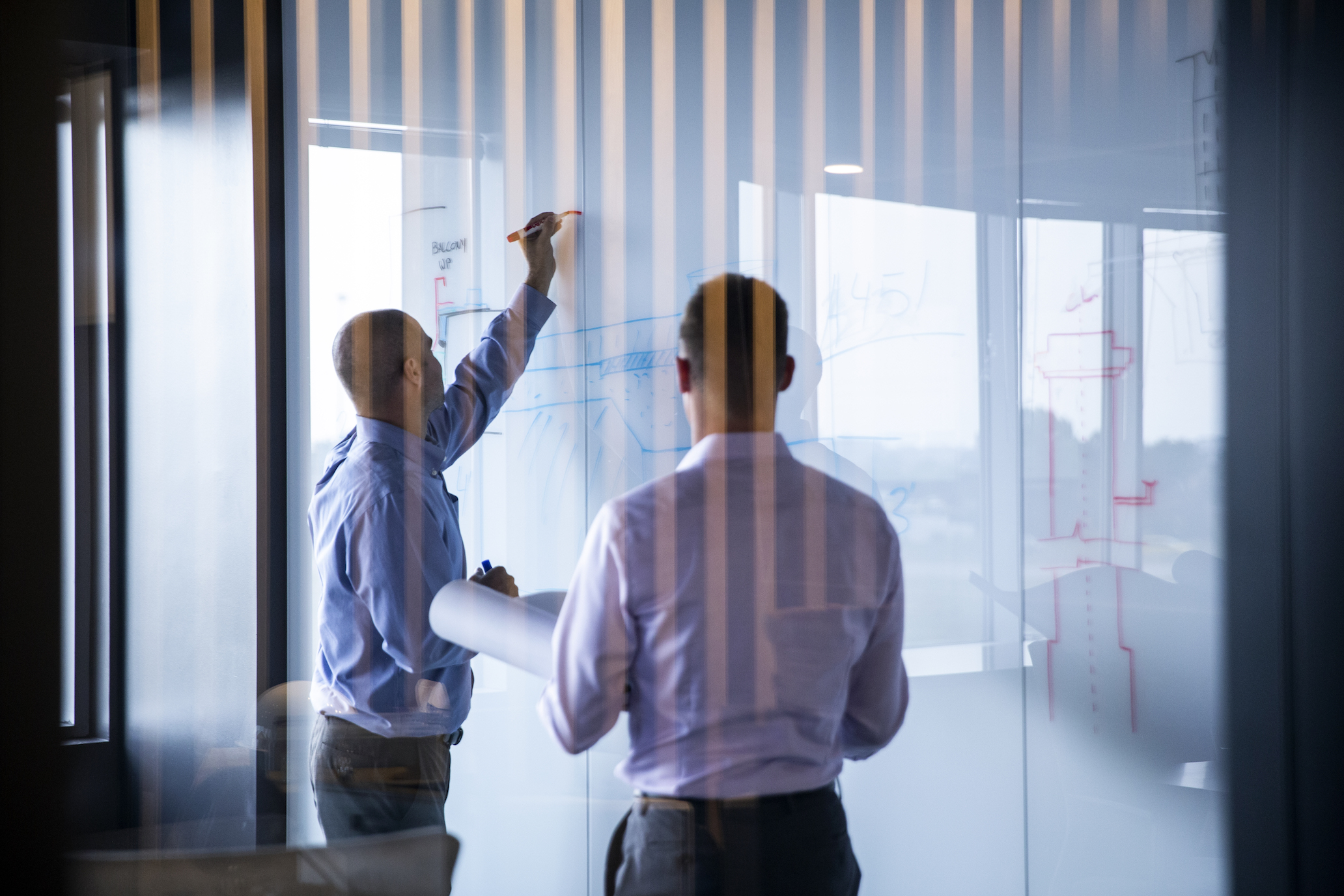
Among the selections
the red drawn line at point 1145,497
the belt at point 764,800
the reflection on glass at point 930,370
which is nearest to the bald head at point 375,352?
the reflection on glass at point 930,370

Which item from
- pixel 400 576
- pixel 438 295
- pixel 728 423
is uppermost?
pixel 438 295

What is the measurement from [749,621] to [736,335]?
0.40 meters

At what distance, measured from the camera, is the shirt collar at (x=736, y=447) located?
1.29m

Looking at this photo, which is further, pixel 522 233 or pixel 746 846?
pixel 522 233

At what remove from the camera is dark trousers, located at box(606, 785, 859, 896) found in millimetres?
1277

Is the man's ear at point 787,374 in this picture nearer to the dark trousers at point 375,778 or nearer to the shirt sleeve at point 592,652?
the shirt sleeve at point 592,652

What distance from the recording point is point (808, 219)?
136cm

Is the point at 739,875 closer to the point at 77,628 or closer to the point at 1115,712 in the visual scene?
the point at 1115,712

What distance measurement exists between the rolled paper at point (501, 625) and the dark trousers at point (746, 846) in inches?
11.3

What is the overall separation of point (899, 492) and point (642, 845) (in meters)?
0.62

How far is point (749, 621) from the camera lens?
127cm

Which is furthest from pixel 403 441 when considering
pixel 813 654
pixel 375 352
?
pixel 813 654

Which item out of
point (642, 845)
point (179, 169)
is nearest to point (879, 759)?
point (642, 845)

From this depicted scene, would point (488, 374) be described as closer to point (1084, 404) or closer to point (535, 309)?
point (535, 309)
